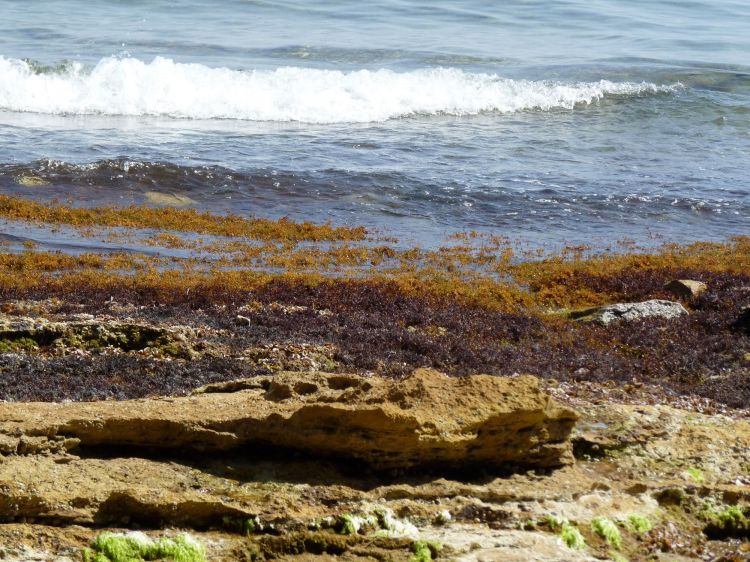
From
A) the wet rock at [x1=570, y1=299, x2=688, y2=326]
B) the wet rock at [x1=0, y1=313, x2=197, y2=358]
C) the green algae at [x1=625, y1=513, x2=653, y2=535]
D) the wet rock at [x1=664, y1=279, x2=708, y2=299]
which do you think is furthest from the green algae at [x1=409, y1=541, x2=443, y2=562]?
the wet rock at [x1=664, y1=279, x2=708, y2=299]

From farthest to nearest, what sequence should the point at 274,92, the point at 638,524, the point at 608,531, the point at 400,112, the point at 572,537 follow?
the point at 274,92, the point at 400,112, the point at 638,524, the point at 608,531, the point at 572,537

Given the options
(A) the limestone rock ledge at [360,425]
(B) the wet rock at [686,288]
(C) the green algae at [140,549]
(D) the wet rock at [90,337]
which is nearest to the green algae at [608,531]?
(A) the limestone rock ledge at [360,425]

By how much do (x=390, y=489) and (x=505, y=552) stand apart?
2.53 feet

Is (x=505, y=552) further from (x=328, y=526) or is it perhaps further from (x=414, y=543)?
(x=328, y=526)

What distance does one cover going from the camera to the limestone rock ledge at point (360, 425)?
5359 mm

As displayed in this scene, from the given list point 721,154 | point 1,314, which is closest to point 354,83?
point 721,154

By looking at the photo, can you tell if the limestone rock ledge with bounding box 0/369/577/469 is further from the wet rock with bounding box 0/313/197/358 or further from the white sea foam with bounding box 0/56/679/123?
the white sea foam with bounding box 0/56/679/123

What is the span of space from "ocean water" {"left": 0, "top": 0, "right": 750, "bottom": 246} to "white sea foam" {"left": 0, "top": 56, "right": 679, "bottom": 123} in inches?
3.3

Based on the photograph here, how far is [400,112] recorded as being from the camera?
1147 inches

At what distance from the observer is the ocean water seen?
1852 cm

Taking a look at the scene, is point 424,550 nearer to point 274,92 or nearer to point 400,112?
point 400,112

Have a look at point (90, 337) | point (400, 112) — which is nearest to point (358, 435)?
point (90, 337)

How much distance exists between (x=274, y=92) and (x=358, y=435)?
81.8ft

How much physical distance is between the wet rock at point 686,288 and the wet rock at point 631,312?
2.77 ft
